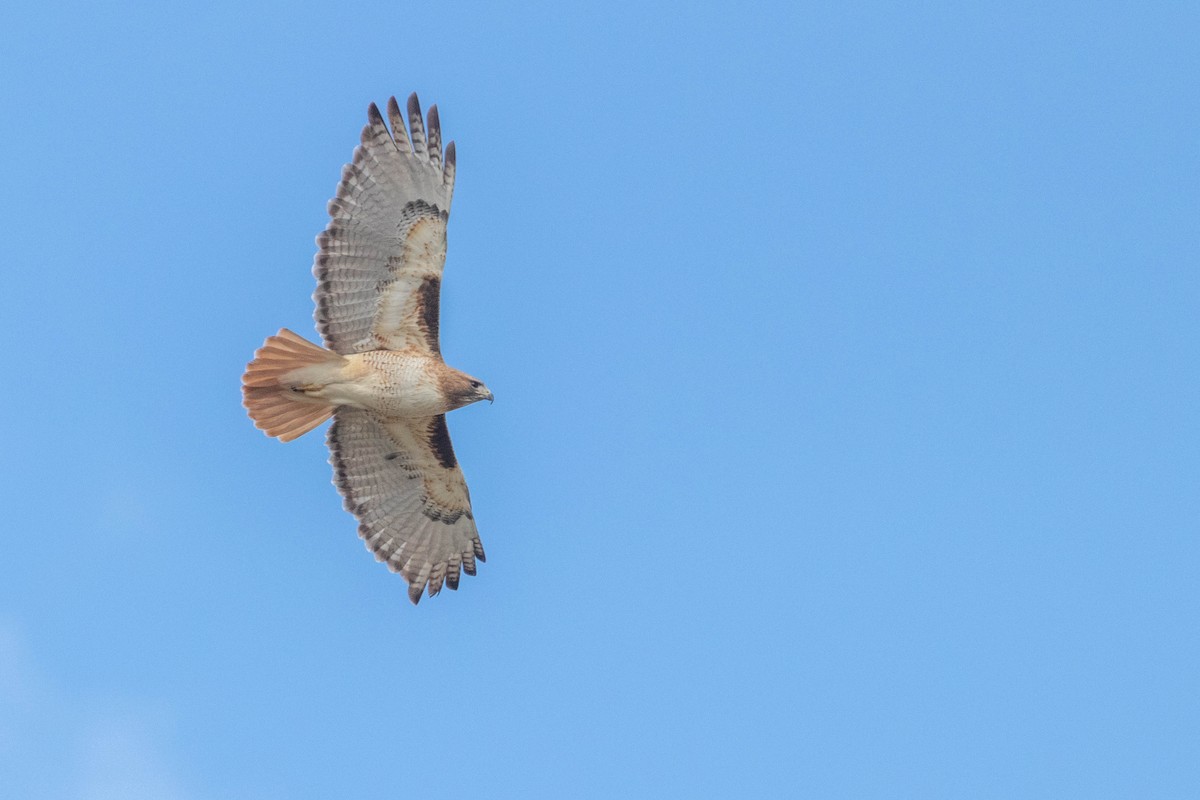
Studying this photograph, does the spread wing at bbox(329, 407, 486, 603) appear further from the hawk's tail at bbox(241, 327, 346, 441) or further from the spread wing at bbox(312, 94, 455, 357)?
the spread wing at bbox(312, 94, 455, 357)

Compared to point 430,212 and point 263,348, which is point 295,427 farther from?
point 430,212

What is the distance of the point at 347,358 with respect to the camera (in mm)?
13016

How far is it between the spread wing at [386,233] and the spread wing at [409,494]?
98 centimetres

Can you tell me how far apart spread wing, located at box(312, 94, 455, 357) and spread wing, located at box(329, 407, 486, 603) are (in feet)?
3.20

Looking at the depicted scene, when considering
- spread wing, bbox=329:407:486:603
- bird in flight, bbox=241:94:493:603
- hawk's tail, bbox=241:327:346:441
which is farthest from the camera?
spread wing, bbox=329:407:486:603

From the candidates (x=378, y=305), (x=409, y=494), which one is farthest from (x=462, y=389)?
(x=409, y=494)

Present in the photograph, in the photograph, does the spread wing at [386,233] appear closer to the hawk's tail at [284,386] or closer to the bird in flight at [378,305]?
the bird in flight at [378,305]

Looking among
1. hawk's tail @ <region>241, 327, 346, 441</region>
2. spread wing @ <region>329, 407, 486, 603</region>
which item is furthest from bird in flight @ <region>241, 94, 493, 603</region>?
spread wing @ <region>329, 407, 486, 603</region>

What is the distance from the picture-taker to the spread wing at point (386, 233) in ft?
42.3

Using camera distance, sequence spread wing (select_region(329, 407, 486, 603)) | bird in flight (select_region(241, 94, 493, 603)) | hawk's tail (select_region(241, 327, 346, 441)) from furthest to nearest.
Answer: spread wing (select_region(329, 407, 486, 603)) → bird in flight (select_region(241, 94, 493, 603)) → hawk's tail (select_region(241, 327, 346, 441))

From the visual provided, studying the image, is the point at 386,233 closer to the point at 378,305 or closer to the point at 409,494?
the point at 378,305

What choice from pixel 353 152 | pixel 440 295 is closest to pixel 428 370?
pixel 440 295

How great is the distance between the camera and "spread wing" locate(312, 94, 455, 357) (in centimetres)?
1288

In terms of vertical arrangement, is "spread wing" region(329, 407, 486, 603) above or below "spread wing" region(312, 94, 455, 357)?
below
